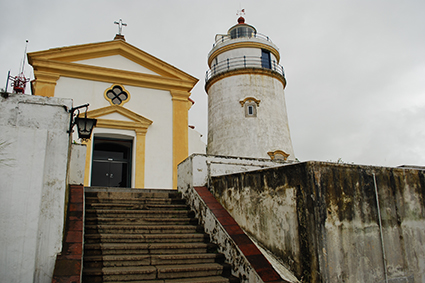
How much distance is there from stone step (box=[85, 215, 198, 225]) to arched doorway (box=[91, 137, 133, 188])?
491 centimetres

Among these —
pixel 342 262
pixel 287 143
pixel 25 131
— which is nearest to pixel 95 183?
pixel 25 131

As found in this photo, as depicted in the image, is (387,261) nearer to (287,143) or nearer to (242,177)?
(242,177)

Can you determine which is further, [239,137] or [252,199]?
[239,137]

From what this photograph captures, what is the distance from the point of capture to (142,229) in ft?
20.5

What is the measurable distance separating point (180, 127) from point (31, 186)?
7524 mm

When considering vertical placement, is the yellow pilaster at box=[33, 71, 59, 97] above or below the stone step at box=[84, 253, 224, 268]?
above

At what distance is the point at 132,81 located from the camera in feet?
39.3

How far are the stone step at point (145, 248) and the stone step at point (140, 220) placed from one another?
0.79 meters

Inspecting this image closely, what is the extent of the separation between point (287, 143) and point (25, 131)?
15.0m

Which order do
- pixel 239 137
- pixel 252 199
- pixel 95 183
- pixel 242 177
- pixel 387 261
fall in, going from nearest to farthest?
pixel 387 261 < pixel 252 199 < pixel 242 177 < pixel 95 183 < pixel 239 137

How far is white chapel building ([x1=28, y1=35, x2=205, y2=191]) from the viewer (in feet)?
36.4

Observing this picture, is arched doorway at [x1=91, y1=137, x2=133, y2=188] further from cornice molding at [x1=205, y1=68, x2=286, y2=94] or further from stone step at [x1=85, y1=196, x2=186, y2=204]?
cornice molding at [x1=205, y1=68, x2=286, y2=94]

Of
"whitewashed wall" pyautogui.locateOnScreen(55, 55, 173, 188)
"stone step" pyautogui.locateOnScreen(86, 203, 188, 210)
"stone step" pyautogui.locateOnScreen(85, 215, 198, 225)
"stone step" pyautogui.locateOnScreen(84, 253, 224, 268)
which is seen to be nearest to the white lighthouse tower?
"whitewashed wall" pyautogui.locateOnScreen(55, 55, 173, 188)

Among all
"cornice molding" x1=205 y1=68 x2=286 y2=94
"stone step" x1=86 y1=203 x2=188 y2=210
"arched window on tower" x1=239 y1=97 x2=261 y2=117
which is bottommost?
"stone step" x1=86 y1=203 x2=188 y2=210
